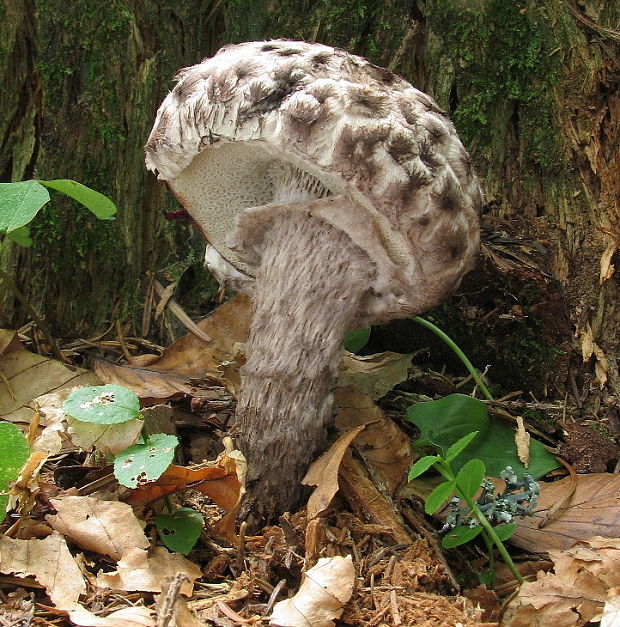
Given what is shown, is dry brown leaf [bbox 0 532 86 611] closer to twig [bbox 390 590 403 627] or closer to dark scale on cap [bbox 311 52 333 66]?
twig [bbox 390 590 403 627]

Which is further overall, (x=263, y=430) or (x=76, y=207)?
(x=76, y=207)

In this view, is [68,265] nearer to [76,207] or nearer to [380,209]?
[76,207]

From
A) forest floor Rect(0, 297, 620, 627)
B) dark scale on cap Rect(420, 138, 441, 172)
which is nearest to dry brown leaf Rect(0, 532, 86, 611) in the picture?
forest floor Rect(0, 297, 620, 627)

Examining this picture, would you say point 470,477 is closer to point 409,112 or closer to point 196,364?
point 409,112

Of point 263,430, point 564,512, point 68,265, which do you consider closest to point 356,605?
point 263,430

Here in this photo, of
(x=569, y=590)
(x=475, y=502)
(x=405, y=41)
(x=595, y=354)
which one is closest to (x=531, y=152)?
(x=405, y=41)

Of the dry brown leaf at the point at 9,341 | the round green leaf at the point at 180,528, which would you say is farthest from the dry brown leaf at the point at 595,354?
the dry brown leaf at the point at 9,341
